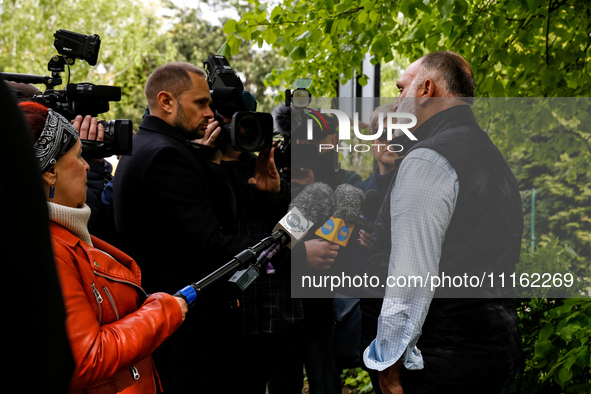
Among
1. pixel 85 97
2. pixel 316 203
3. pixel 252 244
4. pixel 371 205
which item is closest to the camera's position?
pixel 85 97

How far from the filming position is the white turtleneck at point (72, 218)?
1488 millimetres

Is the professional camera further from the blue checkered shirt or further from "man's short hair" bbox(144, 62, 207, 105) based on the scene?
the blue checkered shirt

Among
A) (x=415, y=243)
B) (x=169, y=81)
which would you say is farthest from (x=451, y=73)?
(x=169, y=81)

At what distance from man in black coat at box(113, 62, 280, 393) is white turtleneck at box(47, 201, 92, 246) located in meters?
0.61

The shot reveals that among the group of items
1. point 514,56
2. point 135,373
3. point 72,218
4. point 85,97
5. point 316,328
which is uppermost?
point 514,56

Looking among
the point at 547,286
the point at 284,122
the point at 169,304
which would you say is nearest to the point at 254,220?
the point at 284,122

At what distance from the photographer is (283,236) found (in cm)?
223

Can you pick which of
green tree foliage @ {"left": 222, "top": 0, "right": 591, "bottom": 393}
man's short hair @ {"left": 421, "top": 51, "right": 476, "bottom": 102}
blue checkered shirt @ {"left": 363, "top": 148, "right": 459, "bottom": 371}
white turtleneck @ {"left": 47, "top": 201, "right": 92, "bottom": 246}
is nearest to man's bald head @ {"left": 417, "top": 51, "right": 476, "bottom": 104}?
man's short hair @ {"left": 421, "top": 51, "right": 476, "bottom": 102}

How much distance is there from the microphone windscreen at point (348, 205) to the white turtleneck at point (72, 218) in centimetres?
119

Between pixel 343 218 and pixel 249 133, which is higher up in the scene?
pixel 249 133

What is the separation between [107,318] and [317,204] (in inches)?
46.7

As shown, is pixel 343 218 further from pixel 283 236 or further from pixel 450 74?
pixel 450 74

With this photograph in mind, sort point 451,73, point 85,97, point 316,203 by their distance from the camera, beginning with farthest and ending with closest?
point 316,203, point 85,97, point 451,73

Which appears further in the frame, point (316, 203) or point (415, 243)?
point (316, 203)
